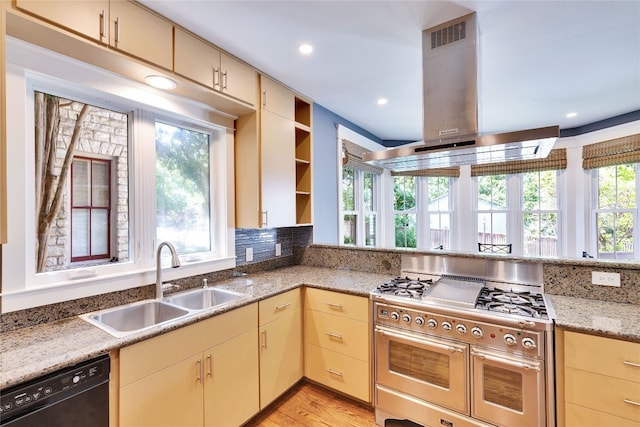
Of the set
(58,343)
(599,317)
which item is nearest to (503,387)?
(599,317)

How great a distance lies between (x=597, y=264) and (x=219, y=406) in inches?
94.8

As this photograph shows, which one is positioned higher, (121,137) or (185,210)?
(121,137)

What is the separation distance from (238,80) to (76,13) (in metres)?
0.97

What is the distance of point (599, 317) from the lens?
58.6 inches

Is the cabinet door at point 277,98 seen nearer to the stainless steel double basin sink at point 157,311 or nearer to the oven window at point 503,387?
the stainless steel double basin sink at point 157,311

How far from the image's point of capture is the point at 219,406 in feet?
5.44

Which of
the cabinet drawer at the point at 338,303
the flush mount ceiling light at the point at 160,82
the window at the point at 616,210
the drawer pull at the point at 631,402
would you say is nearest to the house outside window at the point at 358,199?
the cabinet drawer at the point at 338,303

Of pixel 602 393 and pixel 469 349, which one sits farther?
pixel 469 349

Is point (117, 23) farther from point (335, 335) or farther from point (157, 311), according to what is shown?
point (335, 335)

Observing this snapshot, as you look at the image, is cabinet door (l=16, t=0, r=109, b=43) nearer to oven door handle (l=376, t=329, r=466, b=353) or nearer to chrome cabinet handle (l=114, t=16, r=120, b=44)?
chrome cabinet handle (l=114, t=16, r=120, b=44)

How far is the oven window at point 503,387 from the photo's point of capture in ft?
5.00

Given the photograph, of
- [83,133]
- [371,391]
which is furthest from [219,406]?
[83,133]

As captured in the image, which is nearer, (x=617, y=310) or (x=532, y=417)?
(x=532, y=417)

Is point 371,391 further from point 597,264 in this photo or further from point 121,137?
point 121,137
